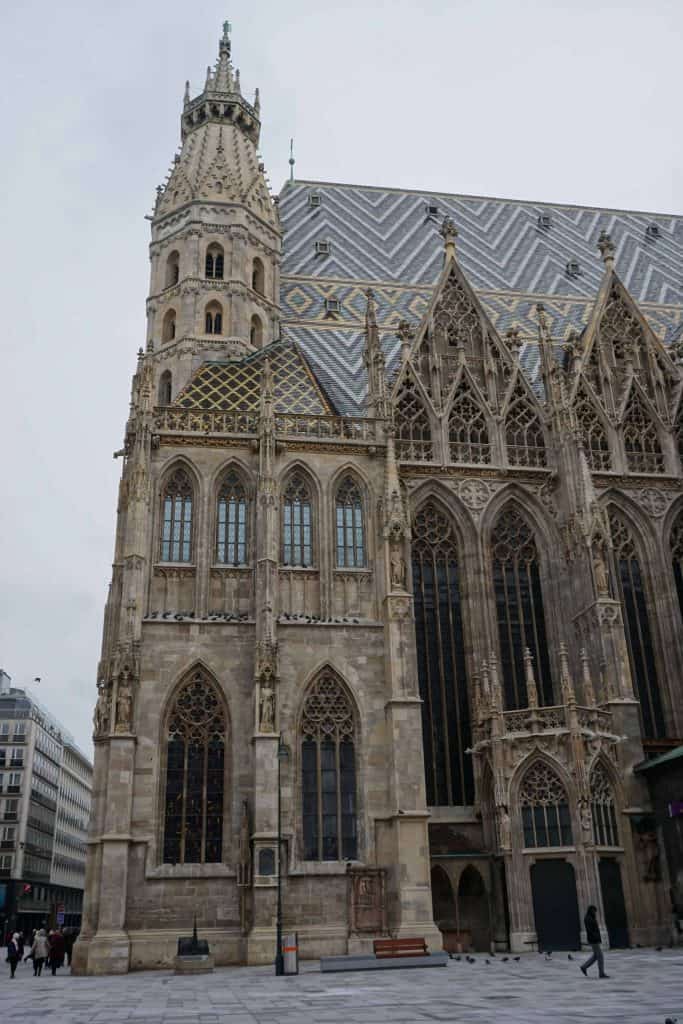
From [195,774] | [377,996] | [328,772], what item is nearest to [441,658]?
[328,772]

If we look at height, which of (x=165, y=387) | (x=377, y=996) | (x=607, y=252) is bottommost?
(x=377, y=996)

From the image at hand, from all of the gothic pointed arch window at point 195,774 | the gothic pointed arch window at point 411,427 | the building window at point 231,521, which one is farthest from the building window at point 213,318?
the gothic pointed arch window at point 195,774

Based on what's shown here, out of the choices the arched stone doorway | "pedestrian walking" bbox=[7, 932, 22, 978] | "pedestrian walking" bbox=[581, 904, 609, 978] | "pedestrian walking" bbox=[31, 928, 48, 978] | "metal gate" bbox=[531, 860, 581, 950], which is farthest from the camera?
the arched stone doorway

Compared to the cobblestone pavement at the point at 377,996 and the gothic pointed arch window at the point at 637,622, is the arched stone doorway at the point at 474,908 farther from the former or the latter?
the gothic pointed arch window at the point at 637,622

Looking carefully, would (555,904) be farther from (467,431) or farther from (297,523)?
(467,431)

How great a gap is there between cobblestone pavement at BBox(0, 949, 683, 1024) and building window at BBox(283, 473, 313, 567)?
35.1 ft

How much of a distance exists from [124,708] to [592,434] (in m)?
17.6

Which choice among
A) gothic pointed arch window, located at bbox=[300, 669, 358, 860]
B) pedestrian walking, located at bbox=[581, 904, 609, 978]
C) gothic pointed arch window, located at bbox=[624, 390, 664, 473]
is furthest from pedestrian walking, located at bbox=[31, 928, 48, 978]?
gothic pointed arch window, located at bbox=[624, 390, 664, 473]

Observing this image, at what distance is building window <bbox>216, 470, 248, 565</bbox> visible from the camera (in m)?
26.0

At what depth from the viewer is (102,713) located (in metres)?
22.8

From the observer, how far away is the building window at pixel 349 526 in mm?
26344

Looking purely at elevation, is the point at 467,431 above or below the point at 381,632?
above

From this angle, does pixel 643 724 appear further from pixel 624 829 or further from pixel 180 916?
pixel 180 916

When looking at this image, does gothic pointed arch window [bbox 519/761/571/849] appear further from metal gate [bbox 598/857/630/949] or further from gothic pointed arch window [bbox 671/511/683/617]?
gothic pointed arch window [bbox 671/511/683/617]
